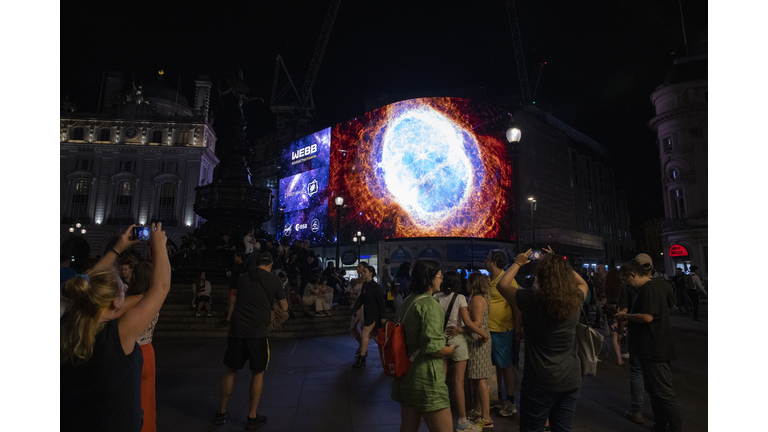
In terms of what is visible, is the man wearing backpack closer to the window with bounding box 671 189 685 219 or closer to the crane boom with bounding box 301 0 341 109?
the window with bounding box 671 189 685 219

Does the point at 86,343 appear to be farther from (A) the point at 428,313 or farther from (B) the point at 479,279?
(B) the point at 479,279

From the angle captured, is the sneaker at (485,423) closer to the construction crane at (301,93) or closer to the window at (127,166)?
the window at (127,166)

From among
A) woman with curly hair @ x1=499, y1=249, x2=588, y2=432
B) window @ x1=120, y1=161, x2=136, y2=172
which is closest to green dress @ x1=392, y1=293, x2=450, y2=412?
woman with curly hair @ x1=499, y1=249, x2=588, y2=432

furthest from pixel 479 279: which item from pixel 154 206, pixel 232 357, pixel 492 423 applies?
pixel 154 206

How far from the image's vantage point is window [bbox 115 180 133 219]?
51.6m

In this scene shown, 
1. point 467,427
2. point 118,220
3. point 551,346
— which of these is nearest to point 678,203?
point 467,427

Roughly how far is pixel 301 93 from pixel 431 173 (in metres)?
48.8

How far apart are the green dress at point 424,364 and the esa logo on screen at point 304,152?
145 ft

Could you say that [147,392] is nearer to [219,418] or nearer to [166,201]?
[219,418]

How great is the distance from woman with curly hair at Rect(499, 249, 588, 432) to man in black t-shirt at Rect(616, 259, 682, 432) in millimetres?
1730

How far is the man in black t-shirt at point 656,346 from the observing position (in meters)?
4.21

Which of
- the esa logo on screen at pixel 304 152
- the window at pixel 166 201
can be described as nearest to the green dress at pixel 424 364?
the esa logo on screen at pixel 304 152

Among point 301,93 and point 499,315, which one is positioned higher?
point 301,93

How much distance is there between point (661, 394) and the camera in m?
4.23
